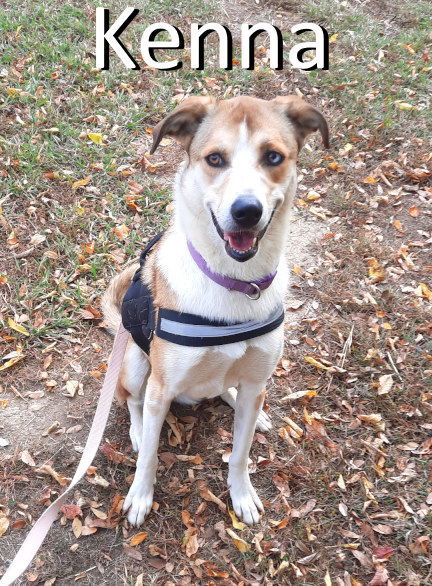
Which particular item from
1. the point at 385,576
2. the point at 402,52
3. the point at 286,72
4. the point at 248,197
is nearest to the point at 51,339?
the point at 248,197

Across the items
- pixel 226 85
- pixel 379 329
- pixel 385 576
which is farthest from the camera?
pixel 226 85

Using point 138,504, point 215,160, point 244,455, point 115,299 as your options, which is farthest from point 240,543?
point 215,160

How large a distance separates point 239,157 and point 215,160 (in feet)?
0.37

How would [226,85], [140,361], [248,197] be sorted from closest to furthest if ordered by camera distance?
[248,197], [140,361], [226,85]

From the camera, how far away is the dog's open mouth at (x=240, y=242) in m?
2.43

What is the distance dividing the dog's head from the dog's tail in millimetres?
1337

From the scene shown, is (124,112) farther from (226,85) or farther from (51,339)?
(51,339)

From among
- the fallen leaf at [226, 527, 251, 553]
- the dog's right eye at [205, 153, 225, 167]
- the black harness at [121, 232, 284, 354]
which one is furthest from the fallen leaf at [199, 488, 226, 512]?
the dog's right eye at [205, 153, 225, 167]

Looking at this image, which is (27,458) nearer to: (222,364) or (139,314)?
(139,314)

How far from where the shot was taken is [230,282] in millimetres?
2652

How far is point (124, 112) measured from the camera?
239 inches

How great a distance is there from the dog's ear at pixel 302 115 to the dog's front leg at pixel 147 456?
1.52 metres

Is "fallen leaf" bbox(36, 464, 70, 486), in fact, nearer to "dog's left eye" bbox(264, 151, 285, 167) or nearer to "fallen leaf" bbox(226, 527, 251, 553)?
"fallen leaf" bbox(226, 527, 251, 553)

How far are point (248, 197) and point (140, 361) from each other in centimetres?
151
